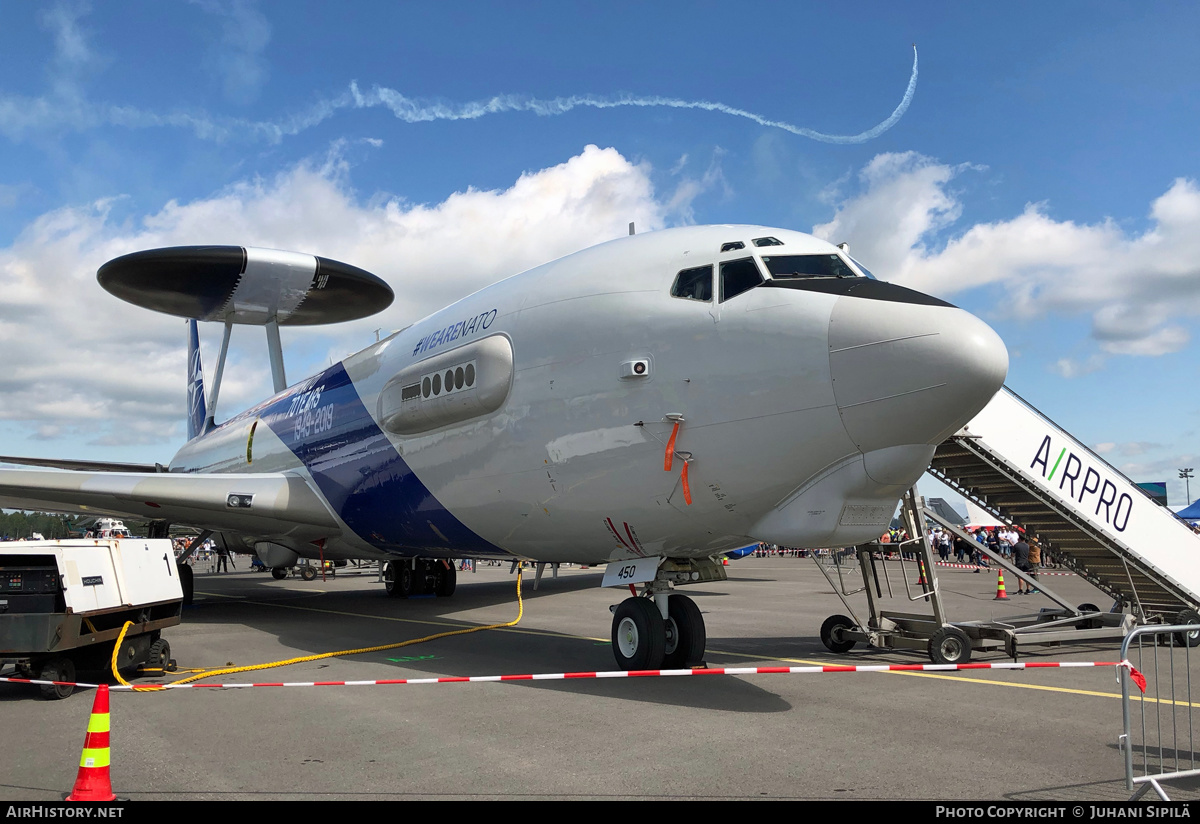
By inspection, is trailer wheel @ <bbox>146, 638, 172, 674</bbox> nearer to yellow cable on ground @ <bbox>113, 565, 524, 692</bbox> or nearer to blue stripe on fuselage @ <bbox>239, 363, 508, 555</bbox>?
yellow cable on ground @ <bbox>113, 565, 524, 692</bbox>

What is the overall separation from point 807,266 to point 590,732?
15.6 ft

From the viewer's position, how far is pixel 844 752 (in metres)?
5.86

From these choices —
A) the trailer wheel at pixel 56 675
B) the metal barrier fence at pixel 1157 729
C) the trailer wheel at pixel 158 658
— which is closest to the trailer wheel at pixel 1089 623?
the metal barrier fence at pixel 1157 729

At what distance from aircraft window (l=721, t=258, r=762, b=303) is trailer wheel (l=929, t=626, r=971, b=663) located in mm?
4932

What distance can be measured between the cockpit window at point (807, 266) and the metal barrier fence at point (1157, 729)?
4020mm

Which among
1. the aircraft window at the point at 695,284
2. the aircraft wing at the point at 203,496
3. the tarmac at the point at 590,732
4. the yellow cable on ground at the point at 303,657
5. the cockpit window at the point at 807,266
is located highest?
the cockpit window at the point at 807,266

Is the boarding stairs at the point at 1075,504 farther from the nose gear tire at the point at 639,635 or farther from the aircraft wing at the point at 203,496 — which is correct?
the aircraft wing at the point at 203,496

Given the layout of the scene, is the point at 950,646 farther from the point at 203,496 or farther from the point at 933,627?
the point at 203,496

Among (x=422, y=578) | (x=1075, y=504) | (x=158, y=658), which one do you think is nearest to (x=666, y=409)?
(x=158, y=658)

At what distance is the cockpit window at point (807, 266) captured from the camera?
8.00 metres

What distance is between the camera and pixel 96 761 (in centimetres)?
465

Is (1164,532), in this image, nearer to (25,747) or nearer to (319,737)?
(319,737)

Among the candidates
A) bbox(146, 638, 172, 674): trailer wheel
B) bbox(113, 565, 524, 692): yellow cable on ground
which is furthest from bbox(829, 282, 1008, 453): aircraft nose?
bbox(146, 638, 172, 674): trailer wheel
